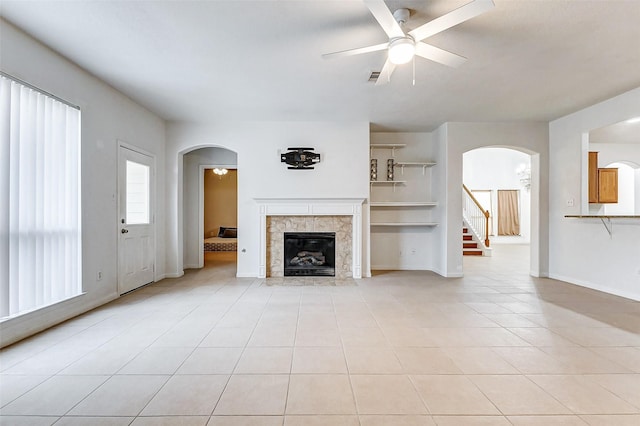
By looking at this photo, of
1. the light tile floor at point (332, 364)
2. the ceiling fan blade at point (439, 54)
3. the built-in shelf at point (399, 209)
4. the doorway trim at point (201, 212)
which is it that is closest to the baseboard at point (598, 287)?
the light tile floor at point (332, 364)

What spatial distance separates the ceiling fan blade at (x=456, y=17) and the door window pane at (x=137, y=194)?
13.8 feet

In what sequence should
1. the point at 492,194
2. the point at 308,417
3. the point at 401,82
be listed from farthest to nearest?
the point at 492,194, the point at 401,82, the point at 308,417

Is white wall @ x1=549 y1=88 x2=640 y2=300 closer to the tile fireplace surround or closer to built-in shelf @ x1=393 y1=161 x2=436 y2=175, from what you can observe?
built-in shelf @ x1=393 y1=161 x2=436 y2=175

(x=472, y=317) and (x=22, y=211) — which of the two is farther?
(x=472, y=317)

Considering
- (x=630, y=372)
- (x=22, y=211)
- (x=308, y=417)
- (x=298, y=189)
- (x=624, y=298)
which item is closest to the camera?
(x=308, y=417)

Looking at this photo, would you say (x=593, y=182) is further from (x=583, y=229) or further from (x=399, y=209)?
(x=399, y=209)

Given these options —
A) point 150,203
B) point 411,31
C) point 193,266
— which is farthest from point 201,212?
point 411,31

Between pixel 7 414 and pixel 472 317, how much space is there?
377 centimetres

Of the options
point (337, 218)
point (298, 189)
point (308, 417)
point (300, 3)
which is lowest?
point (308, 417)

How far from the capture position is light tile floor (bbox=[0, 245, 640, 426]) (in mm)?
1729

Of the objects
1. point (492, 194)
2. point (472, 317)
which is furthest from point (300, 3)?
point (492, 194)

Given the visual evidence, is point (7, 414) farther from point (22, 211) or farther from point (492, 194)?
point (492, 194)

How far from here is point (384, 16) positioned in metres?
2.12

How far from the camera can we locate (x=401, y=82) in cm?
377
